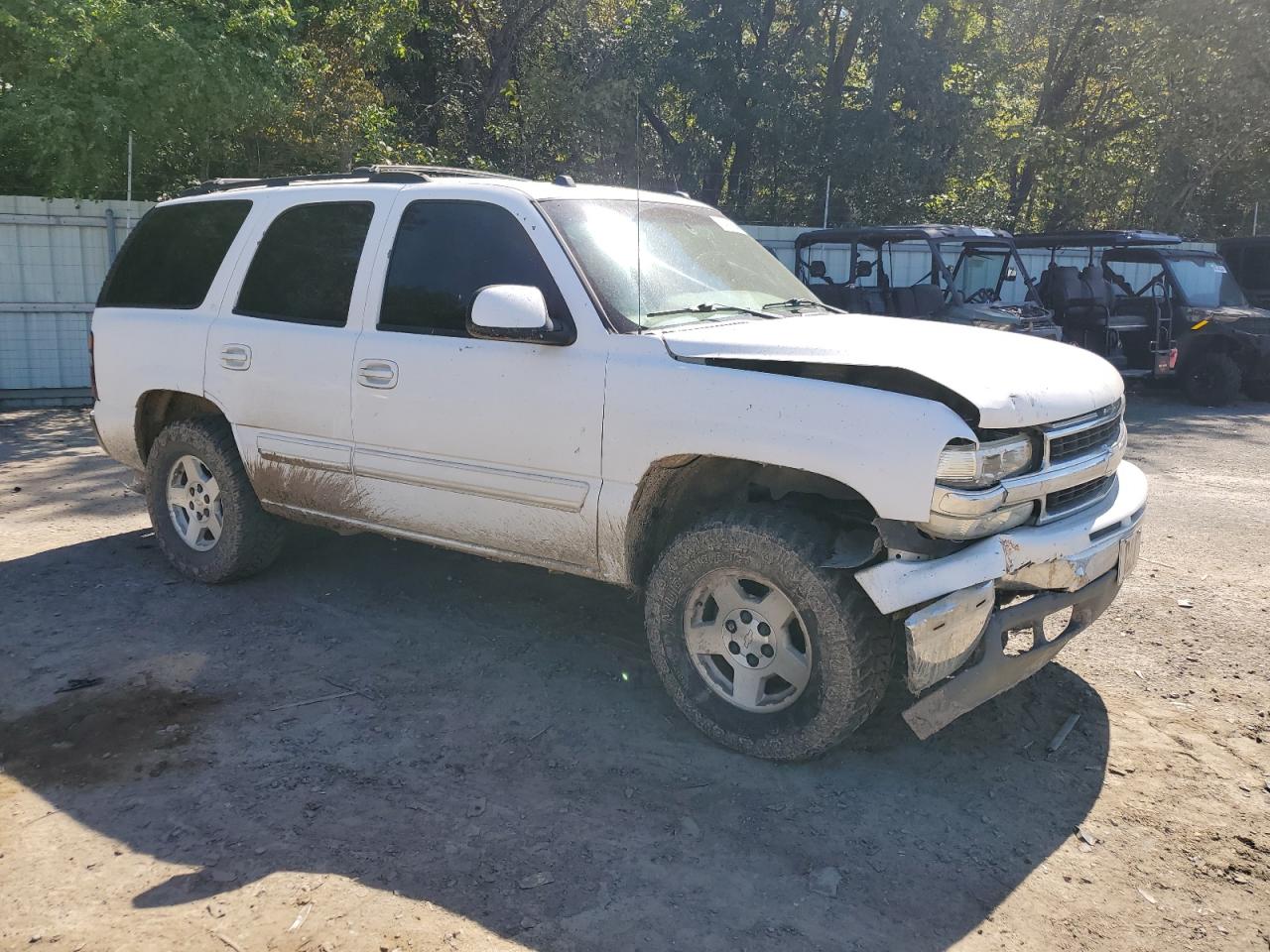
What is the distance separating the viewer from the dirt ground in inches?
119

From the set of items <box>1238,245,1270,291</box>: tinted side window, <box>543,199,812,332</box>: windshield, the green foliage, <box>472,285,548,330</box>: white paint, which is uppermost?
the green foliage

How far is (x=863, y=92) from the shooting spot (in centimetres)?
2086

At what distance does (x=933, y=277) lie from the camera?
41.6 feet

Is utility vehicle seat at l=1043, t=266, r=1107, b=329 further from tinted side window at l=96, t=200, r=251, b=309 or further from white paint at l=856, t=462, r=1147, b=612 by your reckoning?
tinted side window at l=96, t=200, r=251, b=309

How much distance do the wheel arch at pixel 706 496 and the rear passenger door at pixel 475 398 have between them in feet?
0.65

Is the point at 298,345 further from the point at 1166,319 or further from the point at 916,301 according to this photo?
the point at 1166,319

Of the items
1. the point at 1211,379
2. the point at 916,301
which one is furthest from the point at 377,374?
the point at 1211,379

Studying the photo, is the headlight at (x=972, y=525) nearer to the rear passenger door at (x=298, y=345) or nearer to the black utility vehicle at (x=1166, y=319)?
the rear passenger door at (x=298, y=345)

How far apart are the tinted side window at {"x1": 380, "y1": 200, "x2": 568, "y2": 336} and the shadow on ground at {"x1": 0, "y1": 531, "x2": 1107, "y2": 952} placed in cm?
151

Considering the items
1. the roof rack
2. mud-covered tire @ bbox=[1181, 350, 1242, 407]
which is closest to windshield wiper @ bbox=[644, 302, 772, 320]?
the roof rack

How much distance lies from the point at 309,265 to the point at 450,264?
94cm

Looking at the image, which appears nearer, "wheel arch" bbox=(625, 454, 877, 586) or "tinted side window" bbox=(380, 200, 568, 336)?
"wheel arch" bbox=(625, 454, 877, 586)

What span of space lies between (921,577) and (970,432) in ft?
1.59

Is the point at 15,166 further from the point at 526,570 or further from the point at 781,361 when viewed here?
the point at 781,361
